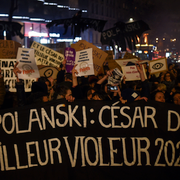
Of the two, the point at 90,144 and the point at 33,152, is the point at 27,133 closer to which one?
the point at 33,152

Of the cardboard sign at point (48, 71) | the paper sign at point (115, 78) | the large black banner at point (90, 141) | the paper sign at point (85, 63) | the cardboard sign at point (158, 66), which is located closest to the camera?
the large black banner at point (90, 141)

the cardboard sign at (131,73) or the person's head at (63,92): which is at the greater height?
the cardboard sign at (131,73)

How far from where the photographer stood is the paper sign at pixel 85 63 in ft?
17.1

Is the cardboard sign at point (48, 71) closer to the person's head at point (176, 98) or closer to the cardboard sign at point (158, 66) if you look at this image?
the cardboard sign at point (158, 66)

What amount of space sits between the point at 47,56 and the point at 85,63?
1.74m

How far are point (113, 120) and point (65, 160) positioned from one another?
0.79 metres

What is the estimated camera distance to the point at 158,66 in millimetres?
6848

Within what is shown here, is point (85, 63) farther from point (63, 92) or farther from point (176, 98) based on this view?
point (176, 98)

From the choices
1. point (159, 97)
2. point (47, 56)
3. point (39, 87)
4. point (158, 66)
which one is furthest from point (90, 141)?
point (158, 66)

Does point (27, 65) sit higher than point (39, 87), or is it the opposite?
point (27, 65)

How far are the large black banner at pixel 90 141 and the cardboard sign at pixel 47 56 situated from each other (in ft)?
12.7

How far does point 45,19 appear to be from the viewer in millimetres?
46375

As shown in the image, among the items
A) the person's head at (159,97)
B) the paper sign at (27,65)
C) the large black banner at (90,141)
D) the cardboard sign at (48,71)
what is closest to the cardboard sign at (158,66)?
the person's head at (159,97)

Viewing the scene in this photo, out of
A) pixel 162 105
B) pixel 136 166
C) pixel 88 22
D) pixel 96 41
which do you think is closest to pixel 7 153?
pixel 136 166
